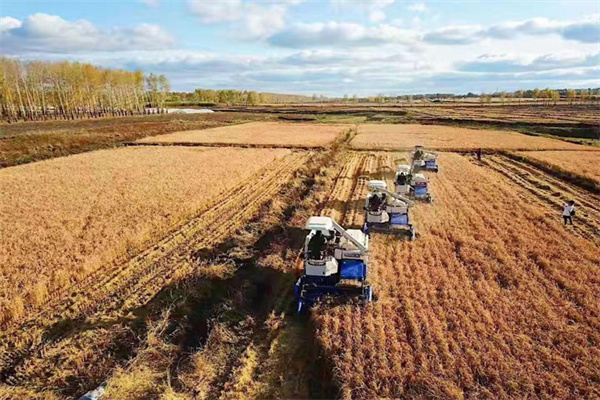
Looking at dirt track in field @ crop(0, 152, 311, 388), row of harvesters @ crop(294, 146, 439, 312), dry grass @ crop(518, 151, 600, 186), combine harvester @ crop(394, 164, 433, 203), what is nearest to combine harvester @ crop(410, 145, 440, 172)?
A: combine harvester @ crop(394, 164, 433, 203)

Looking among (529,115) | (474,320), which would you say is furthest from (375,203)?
(529,115)

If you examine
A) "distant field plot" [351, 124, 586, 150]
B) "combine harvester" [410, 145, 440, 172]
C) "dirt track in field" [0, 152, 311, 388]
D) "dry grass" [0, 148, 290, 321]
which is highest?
"combine harvester" [410, 145, 440, 172]

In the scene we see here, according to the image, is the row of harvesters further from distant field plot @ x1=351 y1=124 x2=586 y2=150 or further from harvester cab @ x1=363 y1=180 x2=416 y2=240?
distant field plot @ x1=351 y1=124 x2=586 y2=150

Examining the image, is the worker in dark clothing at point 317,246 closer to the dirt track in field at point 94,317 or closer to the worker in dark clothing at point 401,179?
the dirt track in field at point 94,317

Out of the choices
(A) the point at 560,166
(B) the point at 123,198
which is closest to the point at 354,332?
(B) the point at 123,198

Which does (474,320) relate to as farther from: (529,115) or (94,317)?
(529,115)

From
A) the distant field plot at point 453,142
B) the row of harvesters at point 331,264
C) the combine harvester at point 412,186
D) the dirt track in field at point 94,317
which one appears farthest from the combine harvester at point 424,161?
the row of harvesters at point 331,264
